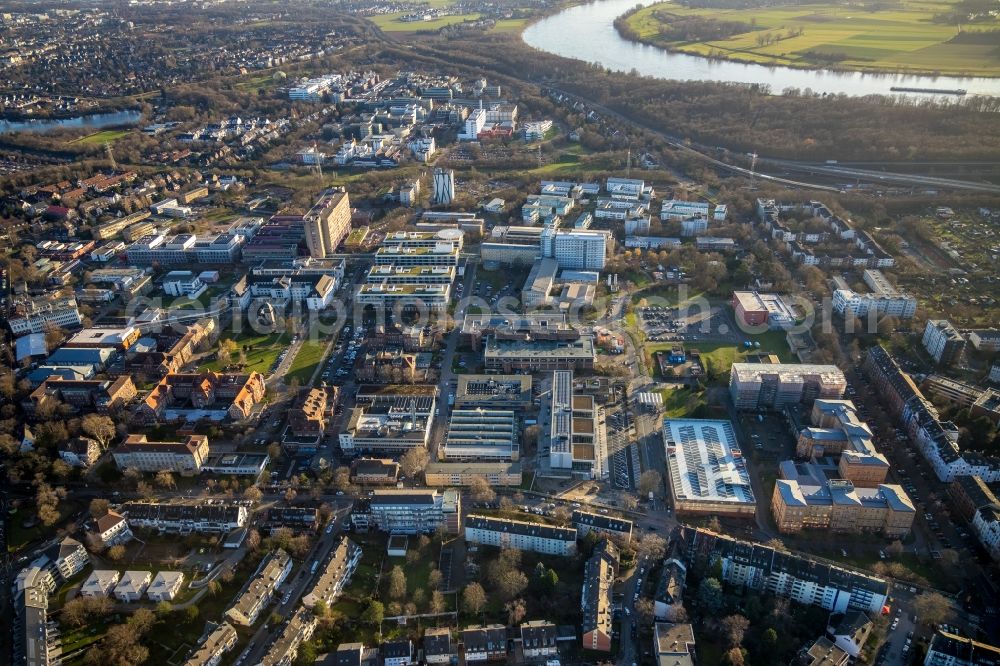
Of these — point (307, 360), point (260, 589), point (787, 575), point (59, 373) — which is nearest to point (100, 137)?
point (59, 373)

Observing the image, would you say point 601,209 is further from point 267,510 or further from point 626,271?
point 267,510

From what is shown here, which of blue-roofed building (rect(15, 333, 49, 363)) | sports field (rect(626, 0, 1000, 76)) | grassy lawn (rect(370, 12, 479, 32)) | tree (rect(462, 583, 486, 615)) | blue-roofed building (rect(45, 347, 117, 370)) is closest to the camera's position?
tree (rect(462, 583, 486, 615))

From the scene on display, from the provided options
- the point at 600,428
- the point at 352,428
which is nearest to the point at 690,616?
the point at 600,428

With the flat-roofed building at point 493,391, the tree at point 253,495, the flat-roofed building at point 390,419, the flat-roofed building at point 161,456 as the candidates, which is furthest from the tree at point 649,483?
the flat-roofed building at point 161,456

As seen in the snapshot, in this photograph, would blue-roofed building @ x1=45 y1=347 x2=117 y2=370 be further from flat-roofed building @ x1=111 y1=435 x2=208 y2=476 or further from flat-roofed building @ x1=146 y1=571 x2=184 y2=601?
flat-roofed building @ x1=146 y1=571 x2=184 y2=601

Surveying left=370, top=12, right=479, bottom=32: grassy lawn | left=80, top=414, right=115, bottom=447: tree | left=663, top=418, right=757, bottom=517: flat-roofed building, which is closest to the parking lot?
left=663, top=418, right=757, bottom=517: flat-roofed building
